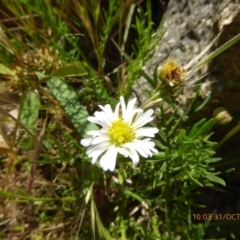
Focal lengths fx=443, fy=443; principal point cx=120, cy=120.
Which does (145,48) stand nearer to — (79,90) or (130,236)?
(79,90)

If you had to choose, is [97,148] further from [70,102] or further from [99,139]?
[70,102]

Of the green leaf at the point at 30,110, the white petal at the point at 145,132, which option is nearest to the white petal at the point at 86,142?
the white petal at the point at 145,132

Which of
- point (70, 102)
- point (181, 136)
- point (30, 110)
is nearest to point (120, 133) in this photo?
point (181, 136)

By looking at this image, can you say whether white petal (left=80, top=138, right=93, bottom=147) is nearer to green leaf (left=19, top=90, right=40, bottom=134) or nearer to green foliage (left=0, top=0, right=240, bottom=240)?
→ green foliage (left=0, top=0, right=240, bottom=240)

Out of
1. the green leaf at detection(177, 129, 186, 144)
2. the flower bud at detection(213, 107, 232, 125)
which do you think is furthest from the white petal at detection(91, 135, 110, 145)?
the flower bud at detection(213, 107, 232, 125)

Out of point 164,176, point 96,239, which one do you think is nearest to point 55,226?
point 96,239
